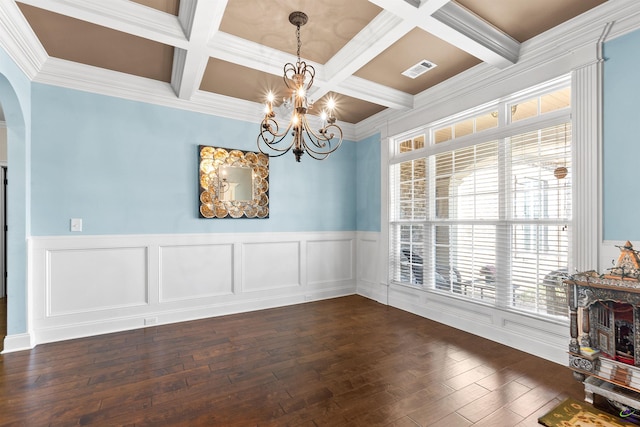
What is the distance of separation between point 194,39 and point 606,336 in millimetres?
3877

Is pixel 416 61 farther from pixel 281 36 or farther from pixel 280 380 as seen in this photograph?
pixel 280 380

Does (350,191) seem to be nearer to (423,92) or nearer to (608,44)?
(423,92)

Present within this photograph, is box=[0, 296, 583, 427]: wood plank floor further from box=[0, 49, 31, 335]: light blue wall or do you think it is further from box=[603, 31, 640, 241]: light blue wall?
box=[603, 31, 640, 241]: light blue wall

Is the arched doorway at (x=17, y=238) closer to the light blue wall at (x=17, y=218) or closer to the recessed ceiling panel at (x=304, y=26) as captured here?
the light blue wall at (x=17, y=218)

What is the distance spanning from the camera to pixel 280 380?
8.23 feet

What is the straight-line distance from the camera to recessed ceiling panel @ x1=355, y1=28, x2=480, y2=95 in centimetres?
291

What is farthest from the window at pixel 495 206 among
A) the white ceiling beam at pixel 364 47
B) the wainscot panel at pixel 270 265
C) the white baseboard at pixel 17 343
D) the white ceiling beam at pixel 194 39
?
the white baseboard at pixel 17 343

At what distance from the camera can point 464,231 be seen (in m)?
3.69

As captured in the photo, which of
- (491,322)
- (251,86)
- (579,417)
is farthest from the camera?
(251,86)

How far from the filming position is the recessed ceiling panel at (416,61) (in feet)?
9.55

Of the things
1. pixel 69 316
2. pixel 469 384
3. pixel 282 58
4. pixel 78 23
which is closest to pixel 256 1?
pixel 282 58

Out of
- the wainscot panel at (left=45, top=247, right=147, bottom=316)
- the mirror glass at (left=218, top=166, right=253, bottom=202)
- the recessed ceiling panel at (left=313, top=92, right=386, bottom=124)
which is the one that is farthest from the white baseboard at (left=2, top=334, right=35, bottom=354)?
the recessed ceiling panel at (left=313, top=92, right=386, bottom=124)

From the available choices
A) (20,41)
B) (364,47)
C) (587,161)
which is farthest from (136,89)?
(587,161)

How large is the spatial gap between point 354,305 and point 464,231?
1.90 m
